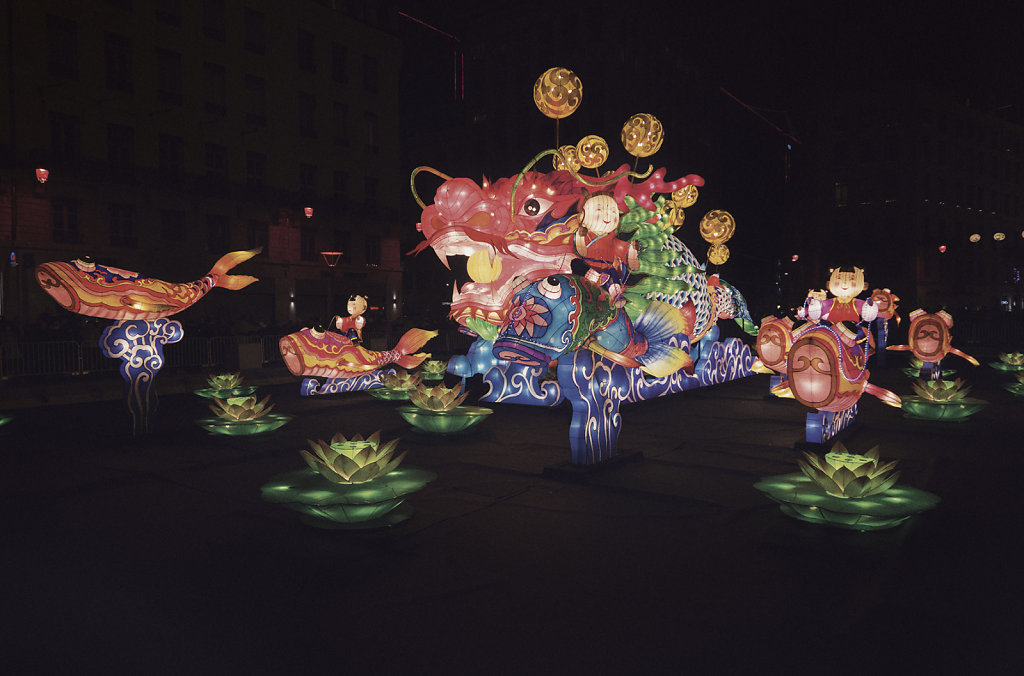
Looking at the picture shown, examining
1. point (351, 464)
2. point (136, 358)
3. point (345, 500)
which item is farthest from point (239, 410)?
point (345, 500)

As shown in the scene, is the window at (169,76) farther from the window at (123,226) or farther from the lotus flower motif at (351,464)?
the lotus flower motif at (351,464)


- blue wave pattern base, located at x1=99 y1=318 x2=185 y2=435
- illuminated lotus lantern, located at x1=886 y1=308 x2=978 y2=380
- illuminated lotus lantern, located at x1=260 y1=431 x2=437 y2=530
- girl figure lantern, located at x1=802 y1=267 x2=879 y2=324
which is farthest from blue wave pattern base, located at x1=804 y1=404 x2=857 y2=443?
blue wave pattern base, located at x1=99 y1=318 x2=185 y2=435

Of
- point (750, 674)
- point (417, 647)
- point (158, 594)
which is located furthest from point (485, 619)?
point (158, 594)

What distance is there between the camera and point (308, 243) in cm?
3075

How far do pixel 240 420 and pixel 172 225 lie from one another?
20382mm

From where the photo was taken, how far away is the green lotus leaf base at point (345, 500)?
5.06m

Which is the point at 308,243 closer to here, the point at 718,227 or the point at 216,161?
the point at 216,161

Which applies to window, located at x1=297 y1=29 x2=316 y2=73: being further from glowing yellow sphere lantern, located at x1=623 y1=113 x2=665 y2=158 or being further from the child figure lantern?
the child figure lantern

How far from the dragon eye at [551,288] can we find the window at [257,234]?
24.7 m

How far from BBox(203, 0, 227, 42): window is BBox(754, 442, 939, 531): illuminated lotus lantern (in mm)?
28934

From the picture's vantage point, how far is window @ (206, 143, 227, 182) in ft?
89.7

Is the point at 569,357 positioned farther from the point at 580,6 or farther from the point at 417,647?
the point at 580,6

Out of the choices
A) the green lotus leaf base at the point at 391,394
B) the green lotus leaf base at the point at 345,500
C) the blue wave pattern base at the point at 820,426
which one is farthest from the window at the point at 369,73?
the green lotus leaf base at the point at 345,500

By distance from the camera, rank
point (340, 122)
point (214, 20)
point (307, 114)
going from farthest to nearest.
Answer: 1. point (340, 122)
2. point (307, 114)
3. point (214, 20)
